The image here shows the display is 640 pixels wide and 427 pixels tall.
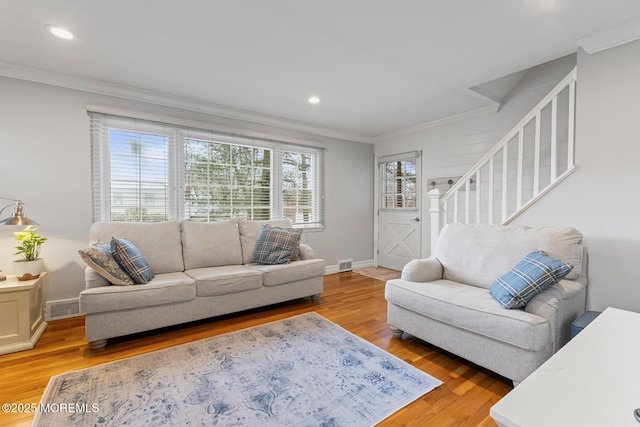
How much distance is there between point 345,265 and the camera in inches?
202

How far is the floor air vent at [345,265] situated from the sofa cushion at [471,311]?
2.51 m

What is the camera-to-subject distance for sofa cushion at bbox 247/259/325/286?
10.4 ft

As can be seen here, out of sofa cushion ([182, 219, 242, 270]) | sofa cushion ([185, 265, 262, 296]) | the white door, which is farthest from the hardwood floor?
the white door

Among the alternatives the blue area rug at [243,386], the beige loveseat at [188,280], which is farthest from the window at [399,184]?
the blue area rug at [243,386]

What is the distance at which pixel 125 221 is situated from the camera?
10.9ft

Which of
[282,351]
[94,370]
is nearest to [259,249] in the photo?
[282,351]

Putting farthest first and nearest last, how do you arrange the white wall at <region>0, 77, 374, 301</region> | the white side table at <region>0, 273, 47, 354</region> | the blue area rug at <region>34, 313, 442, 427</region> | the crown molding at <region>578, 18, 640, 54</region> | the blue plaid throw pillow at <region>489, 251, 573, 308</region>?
the white wall at <region>0, 77, 374, 301</region> → the white side table at <region>0, 273, 47, 354</region> → the crown molding at <region>578, 18, 640, 54</region> → the blue plaid throw pillow at <region>489, 251, 573, 308</region> → the blue area rug at <region>34, 313, 442, 427</region>

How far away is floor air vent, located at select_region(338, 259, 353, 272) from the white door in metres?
0.64

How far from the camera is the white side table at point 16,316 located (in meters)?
2.28

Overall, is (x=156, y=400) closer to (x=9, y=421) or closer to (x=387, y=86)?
(x=9, y=421)

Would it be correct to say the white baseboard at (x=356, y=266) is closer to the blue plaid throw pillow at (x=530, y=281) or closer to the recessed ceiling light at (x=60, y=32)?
the blue plaid throw pillow at (x=530, y=281)

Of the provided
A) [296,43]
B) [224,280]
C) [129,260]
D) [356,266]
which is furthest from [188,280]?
[356,266]

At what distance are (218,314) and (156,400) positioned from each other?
1156 millimetres

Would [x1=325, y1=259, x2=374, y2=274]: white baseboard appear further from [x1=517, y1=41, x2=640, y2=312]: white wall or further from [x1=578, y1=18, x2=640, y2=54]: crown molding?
[x1=578, y1=18, x2=640, y2=54]: crown molding
